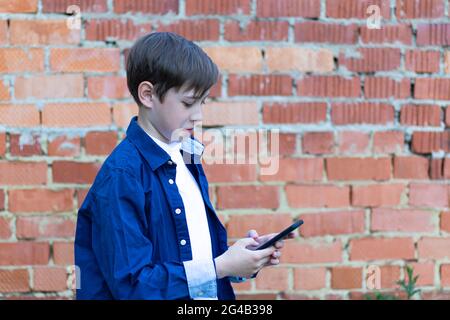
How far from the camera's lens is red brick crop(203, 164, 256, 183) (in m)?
2.60

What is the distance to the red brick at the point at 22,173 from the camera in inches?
99.3

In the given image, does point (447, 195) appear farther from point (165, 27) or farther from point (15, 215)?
point (15, 215)

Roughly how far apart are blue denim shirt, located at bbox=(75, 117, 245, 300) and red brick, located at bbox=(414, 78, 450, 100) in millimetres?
1315

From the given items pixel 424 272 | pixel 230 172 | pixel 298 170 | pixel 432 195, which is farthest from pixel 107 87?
pixel 424 272

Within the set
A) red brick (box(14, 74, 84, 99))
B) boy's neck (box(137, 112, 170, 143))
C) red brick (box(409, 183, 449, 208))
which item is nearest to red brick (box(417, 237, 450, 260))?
red brick (box(409, 183, 449, 208))

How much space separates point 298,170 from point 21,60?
1.15 meters

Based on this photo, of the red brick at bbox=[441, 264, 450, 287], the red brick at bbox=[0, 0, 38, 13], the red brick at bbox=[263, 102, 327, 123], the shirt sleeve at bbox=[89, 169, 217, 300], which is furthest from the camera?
the red brick at bbox=[441, 264, 450, 287]

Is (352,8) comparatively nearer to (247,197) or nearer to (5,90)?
(247,197)

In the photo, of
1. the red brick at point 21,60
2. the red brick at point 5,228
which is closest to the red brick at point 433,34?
the red brick at point 21,60

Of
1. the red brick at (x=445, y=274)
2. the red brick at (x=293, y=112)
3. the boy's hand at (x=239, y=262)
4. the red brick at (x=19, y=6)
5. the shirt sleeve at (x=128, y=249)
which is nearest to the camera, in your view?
the shirt sleeve at (x=128, y=249)

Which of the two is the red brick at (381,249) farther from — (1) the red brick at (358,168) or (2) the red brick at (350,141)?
(2) the red brick at (350,141)

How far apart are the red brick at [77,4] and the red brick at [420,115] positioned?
4.09ft

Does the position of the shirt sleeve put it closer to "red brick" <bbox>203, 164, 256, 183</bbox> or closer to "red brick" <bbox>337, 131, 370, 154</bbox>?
"red brick" <bbox>203, 164, 256, 183</bbox>
